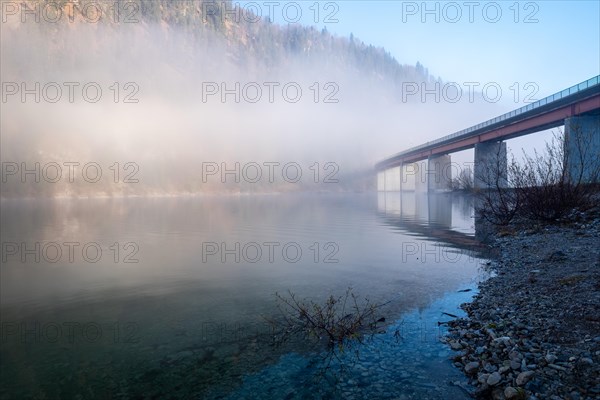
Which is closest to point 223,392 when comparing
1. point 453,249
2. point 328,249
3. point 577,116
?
point 328,249

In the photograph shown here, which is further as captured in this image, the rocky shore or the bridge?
the bridge

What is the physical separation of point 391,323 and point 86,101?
167556mm

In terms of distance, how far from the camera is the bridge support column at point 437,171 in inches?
4033

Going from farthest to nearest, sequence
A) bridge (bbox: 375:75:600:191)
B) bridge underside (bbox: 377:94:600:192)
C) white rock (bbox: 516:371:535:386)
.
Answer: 1. bridge (bbox: 375:75:600:191)
2. bridge underside (bbox: 377:94:600:192)
3. white rock (bbox: 516:371:535:386)

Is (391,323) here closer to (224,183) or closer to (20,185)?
(20,185)

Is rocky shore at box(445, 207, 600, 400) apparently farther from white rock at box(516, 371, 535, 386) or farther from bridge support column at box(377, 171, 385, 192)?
bridge support column at box(377, 171, 385, 192)

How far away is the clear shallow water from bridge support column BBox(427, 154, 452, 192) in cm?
8935

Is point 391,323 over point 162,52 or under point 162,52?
under

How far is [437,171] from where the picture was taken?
345 feet

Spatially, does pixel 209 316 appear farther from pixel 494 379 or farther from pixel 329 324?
pixel 494 379

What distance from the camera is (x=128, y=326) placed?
8188 mm

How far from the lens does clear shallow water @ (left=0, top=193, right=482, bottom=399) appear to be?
18.6 feet

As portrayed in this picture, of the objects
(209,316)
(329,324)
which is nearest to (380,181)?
(209,316)

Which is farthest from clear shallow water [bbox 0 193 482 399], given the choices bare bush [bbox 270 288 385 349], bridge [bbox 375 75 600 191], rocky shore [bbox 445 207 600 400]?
bridge [bbox 375 75 600 191]
